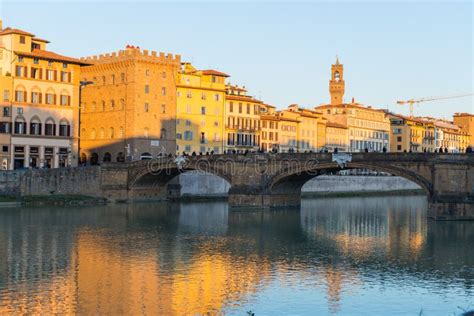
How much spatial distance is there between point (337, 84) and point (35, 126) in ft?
288

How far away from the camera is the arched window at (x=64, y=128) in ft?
274

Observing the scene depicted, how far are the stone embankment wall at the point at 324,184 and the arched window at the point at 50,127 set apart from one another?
1484 cm

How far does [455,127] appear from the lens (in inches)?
7136

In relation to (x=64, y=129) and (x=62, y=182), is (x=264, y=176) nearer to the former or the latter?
(x=62, y=182)

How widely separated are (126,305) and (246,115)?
75.1 meters

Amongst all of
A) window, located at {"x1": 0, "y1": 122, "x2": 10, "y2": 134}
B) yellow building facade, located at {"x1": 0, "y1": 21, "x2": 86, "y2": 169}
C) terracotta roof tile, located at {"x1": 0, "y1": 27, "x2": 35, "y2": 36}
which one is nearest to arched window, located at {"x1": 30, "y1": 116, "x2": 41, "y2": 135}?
yellow building facade, located at {"x1": 0, "y1": 21, "x2": 86, "y2": 169}

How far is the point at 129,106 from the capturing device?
285 ft

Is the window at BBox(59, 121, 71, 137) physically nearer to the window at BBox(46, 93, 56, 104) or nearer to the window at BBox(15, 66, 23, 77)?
the window at BBox(46, 93, 56, 104)

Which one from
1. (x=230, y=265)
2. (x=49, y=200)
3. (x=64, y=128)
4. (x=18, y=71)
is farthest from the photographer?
(x=64, y=128)

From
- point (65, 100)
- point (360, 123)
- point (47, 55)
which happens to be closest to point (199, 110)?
point (65, 100)

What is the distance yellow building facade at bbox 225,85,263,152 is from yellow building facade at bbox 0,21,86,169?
72.1ft

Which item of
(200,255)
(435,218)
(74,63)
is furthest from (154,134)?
(200,255)

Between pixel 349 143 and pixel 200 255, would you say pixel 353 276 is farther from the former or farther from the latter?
pixel 349 143

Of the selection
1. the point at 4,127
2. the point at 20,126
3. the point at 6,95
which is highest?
the point at 6,95
